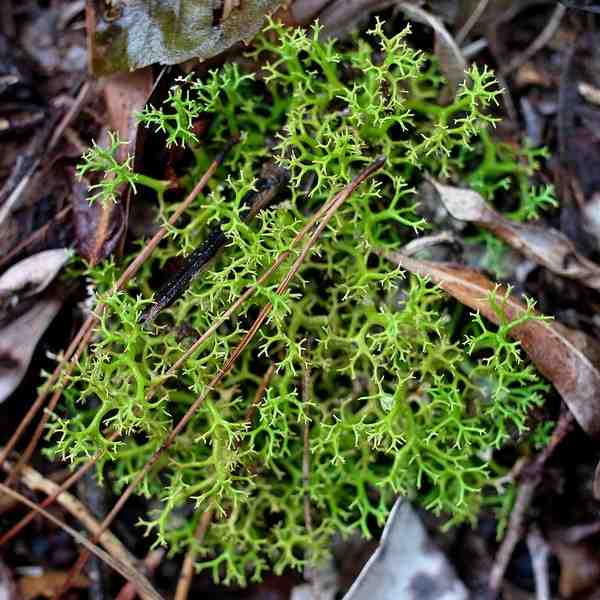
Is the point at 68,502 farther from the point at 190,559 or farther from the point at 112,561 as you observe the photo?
the point at 190,559

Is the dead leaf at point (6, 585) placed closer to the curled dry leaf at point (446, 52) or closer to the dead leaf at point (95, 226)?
the dead leaf at point (95, 226)

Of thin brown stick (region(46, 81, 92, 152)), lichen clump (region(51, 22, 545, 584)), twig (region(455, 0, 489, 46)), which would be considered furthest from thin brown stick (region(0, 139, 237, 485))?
twig (region(455, 0, 489, 46))

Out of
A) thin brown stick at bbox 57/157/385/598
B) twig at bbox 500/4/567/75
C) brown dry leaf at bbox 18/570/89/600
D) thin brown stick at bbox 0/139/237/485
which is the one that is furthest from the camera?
twig at bbox 500/4/567/75

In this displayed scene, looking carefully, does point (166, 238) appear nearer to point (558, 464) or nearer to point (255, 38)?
point (255, 38)

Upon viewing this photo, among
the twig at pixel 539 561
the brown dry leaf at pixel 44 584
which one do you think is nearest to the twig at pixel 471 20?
the twig at pixel 539 561

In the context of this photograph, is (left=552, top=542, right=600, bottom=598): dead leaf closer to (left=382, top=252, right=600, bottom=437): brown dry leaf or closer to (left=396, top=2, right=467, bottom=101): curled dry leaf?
(left=382, top=252, right=600, bottom=437): brown dry leaf
